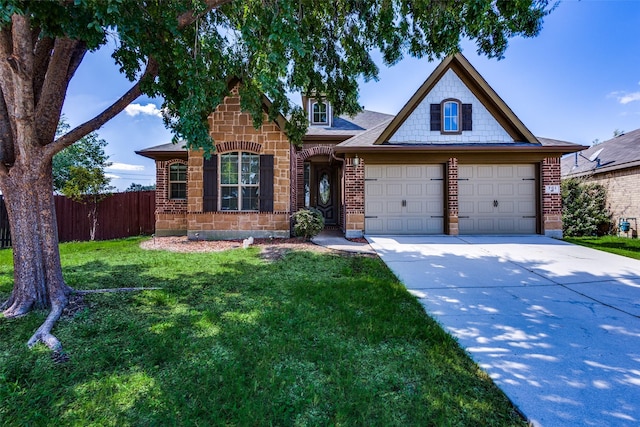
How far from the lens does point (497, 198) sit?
9.57 m

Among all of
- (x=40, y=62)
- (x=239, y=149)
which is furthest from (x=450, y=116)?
(x=40, y=62)

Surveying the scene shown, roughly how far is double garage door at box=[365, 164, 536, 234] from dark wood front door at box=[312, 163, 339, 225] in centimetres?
402

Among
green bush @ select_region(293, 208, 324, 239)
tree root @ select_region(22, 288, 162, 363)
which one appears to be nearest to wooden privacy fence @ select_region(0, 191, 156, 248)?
green bush @ select_region(293, 208, 324, 239)

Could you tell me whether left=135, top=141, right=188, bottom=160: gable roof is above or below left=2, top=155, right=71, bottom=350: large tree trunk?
above

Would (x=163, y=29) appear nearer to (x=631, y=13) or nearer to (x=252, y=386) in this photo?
(x=252, y=386)

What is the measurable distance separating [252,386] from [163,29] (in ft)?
16.1

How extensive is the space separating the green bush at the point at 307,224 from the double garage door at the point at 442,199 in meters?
1.86

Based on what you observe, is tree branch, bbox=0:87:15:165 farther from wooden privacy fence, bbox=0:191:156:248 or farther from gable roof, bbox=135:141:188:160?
wooden privacy fence, bbox=0:191:156:248

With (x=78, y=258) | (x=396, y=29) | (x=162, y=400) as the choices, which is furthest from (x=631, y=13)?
(x=78, y=258)

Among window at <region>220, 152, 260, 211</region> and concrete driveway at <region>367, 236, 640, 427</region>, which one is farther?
window at <region>220, 152, 260, 211</region>

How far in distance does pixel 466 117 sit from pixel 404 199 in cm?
353

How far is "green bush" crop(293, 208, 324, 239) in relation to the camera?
8578 mm

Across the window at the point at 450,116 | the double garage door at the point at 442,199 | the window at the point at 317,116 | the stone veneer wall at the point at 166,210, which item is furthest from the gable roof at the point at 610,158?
the stone veneer wall at the point at 166,210

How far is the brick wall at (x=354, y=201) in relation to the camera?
938 centimetres
